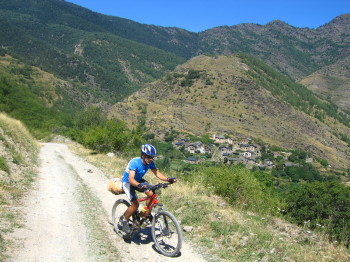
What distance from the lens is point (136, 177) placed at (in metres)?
6.19

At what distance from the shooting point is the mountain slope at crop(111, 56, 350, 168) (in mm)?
115625

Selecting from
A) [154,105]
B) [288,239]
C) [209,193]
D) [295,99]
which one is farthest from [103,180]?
[295,99]

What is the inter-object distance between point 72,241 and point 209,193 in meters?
5.56

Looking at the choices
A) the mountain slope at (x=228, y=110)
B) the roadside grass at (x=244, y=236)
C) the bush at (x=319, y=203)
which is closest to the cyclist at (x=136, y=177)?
the roadside grass at (x=244, y=236)

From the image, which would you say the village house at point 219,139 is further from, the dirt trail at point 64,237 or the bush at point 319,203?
the dirt trail at point 64,237

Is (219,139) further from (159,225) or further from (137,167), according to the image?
(137,167)

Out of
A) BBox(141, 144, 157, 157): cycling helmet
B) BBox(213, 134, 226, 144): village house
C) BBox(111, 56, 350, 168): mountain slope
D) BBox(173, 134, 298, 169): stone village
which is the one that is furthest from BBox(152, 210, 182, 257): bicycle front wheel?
BBox(213, 134, 226, 144): village house

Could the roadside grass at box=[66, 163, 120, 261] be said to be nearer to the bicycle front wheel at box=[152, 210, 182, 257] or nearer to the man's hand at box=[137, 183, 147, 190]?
the bicycle front wheel at box=[152, 210, 182, 257]

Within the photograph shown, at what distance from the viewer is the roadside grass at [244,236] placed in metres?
5.80

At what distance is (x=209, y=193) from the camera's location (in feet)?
34.3

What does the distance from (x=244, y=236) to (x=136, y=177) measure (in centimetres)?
280

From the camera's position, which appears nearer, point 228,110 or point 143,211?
point 143,211

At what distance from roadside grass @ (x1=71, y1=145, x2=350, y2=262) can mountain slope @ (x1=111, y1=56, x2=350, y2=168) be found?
96995 millimetres

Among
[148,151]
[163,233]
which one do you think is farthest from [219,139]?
[148,151]
